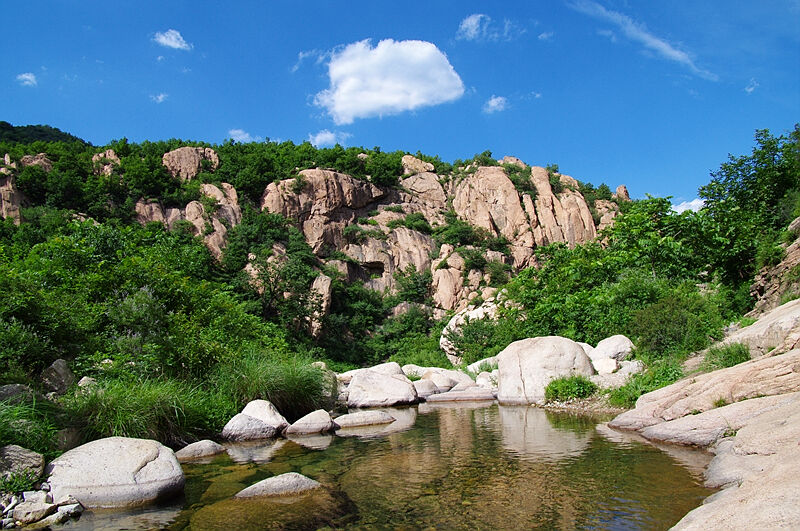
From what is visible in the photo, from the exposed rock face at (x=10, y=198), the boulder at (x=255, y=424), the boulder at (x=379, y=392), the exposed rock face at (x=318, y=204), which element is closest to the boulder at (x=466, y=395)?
the boulder at (x=379, y=392)

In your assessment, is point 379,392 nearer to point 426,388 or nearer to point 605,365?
point 426,388

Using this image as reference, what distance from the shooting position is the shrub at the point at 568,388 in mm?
17891

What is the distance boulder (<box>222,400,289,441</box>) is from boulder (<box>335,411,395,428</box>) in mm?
1903

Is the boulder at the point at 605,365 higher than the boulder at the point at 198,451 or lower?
higher

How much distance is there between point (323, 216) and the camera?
68500 millimetres

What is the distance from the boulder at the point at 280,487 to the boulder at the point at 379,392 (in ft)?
41.7

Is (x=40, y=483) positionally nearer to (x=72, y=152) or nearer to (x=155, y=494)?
(x=155, y=494)

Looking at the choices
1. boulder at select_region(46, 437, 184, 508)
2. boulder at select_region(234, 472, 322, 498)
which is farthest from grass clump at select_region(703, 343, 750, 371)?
boulder at select_region(46, 437, 184, 508)

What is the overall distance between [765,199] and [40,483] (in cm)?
3251

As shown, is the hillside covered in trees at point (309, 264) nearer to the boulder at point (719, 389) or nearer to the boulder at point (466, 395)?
the boulder at point (719, 389)

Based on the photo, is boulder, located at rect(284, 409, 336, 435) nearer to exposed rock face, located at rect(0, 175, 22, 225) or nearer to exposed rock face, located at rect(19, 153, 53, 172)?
exposed rock face, located at rect(0, 175, 22, 225)

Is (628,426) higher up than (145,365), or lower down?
lower down

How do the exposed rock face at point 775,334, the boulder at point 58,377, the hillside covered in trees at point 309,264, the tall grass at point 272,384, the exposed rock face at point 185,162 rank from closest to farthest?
the exposed rock face at point 775,334 → the boulder at point 58,377 → the hillside covered in trees at point 309,264 → the tall grass at point 272,384 → the exposed rock face at point 185,162

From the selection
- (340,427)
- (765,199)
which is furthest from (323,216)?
(340,427)
